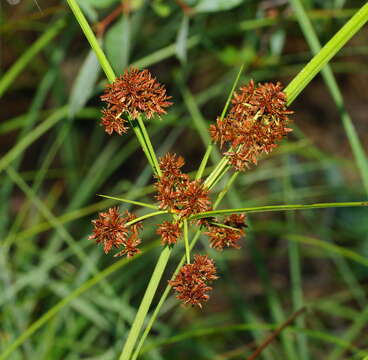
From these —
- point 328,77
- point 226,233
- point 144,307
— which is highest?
point 328,77

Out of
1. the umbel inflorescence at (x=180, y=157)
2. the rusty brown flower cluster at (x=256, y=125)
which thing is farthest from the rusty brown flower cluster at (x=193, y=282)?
the rusty brown flower cluster at (x=256, y=125)

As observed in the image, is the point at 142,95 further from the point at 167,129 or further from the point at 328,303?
the point at 167,129

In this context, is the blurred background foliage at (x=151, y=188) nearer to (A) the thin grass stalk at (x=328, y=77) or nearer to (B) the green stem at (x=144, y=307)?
(A) the thin grass stalk at (x=328, y=77)

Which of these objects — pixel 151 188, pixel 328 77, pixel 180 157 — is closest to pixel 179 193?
pixel 180 157

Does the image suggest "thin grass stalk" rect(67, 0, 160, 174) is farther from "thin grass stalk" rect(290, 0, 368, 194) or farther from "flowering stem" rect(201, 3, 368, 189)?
"thin grass stalk" rect(290, 0, 368, 194)

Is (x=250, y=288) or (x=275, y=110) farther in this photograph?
(x=250, y=288)

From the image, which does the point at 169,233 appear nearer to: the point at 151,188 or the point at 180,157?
the point at 180,157

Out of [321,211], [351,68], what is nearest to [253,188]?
[321,211]

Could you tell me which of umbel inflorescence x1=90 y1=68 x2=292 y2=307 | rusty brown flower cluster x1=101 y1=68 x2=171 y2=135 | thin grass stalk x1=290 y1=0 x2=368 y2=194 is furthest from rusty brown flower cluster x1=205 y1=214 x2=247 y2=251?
thin grass stalk x1=290 y1=0 x2=368 y2=194
